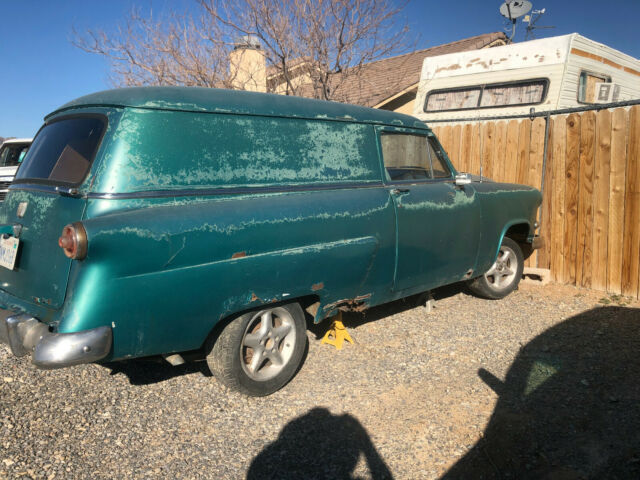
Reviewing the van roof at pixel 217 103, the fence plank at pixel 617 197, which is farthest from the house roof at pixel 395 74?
the van roof at pixel 217 103

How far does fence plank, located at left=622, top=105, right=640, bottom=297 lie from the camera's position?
215 inches

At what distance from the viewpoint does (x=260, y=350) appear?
3502mm

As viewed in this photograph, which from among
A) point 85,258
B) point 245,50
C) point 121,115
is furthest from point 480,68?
point 85,258

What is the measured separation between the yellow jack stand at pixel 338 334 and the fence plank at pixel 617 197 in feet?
10.9

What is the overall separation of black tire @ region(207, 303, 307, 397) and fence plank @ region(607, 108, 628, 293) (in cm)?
401

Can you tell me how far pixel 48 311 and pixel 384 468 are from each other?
2.09m

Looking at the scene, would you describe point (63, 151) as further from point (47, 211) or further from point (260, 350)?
point (260, 350)

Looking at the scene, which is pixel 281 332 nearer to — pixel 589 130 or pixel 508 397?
pixel 508 397

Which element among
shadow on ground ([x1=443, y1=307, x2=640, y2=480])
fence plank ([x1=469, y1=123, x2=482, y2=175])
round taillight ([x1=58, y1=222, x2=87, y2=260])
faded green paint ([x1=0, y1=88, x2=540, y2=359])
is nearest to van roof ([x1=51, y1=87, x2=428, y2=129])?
faded green paint ([x1=0, y1=88, x2=540, y2=359])

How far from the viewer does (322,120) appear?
12.5 ft

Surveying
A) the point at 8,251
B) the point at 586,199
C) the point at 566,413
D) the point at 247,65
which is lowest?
the point at 566,413

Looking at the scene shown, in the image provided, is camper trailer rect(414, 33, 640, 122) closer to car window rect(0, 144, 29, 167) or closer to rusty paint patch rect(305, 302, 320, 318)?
rusty paint patch rect(305, 302, 320, 318)

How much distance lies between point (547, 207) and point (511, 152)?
88cm

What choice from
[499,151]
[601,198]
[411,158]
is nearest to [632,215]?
[601,198]
